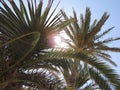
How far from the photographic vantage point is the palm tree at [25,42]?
889 centimetres

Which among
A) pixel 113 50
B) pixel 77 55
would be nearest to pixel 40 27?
pixel 77 55

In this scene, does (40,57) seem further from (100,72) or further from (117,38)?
(117,38)

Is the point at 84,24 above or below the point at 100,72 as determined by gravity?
above

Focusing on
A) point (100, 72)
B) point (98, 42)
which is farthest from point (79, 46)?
point (100, 72)

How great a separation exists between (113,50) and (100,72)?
11.9 m

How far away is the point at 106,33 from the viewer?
2156cm

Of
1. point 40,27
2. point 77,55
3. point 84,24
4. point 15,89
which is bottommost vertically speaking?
point 15,89

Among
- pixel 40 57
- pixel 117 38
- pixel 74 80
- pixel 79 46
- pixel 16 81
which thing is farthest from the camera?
pixel 117 38

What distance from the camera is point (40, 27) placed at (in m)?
9.61

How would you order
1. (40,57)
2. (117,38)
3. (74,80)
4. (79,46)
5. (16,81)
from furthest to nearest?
(117,38) < (79,46) < (74,80) < (40,57) < (16,81)

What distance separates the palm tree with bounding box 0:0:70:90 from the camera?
29.2ft

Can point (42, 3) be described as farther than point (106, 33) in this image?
No

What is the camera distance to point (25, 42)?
30.3 feet

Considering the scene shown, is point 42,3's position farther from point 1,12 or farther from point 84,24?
point 84,24
